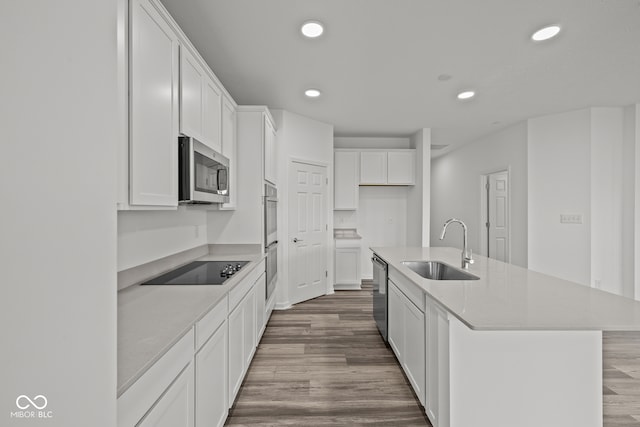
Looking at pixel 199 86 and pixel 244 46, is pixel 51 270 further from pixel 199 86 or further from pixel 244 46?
pixel 244 46

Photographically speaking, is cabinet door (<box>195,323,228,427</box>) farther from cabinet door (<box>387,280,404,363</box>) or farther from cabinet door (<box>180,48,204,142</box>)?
cabinet door (<box>387,280,404,363</box>)

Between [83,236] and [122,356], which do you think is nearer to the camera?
[83,236]

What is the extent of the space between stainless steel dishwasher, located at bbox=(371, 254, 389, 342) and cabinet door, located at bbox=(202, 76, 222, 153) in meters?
1.84

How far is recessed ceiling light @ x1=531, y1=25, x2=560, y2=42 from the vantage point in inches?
89.3

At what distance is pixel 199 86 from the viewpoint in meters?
2.06

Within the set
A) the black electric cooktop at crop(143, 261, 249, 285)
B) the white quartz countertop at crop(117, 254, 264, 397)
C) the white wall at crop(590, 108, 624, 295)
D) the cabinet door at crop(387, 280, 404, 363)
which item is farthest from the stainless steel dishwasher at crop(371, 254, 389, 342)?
the white wall at crop(590, 108, 624, 295)

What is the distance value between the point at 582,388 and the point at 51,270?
2.01 meters

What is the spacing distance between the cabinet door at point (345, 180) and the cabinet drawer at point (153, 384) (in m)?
4.22

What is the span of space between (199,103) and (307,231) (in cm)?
263

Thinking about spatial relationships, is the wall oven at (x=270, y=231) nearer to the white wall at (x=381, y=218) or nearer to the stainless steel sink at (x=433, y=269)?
the stainless steel sink at (x=433, y=269)

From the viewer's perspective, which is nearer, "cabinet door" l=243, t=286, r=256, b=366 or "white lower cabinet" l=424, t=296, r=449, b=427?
"white lower cabinet" l=424, t=296, r=449, b=427

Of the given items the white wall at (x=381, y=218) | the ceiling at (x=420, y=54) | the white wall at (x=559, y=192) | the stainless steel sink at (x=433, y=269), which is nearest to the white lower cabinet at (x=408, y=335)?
the stainless steel sink at (x=433, y=269)

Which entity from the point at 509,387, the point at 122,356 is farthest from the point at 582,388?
the point at 122,356

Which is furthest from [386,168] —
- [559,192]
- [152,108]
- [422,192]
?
[152,108]
